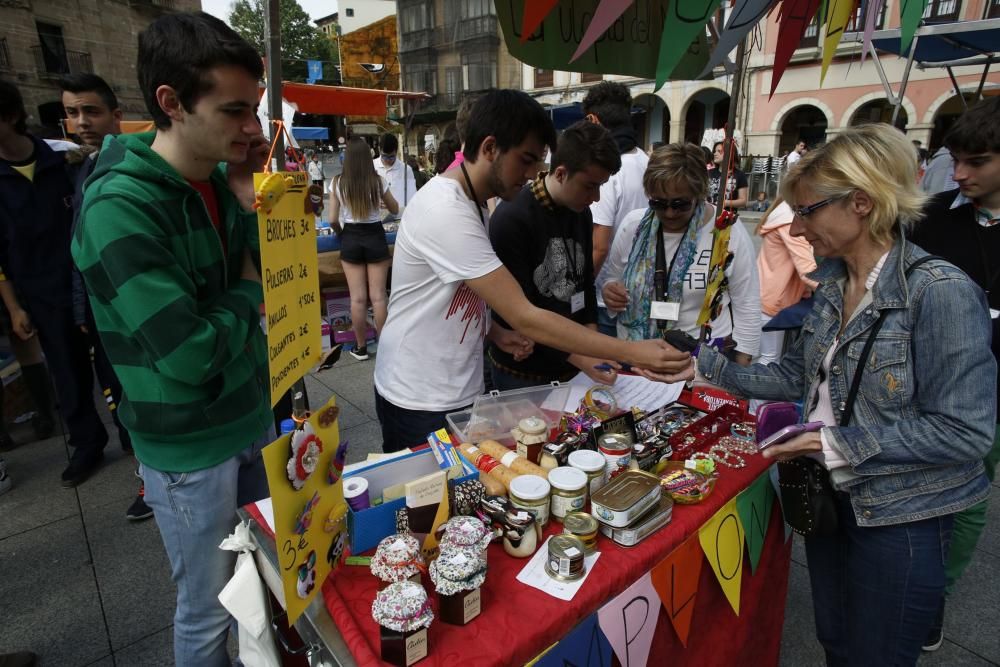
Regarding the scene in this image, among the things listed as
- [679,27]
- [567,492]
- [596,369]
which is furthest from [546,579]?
[679,27]

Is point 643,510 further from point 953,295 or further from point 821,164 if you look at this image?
point 821,164

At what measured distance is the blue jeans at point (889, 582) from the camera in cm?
132

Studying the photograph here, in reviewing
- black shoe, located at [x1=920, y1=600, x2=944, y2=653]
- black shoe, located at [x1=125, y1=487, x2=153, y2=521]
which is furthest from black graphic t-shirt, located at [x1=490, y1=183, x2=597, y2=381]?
black shoe, located at [x1=125, y1=487, x2=153, y2=521]

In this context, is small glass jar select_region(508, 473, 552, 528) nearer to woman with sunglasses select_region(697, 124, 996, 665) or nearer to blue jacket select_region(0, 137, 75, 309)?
woman with sunglasses select_region(697, 124, 996, 665)

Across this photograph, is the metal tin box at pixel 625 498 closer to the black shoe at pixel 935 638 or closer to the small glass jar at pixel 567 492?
the small glass jar at pixel 567 492

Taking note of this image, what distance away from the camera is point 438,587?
101cm

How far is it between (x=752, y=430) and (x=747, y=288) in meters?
0.78

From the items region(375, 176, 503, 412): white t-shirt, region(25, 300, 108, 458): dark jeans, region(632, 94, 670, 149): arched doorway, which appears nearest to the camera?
region(375, 176, 503, 412): white t-shirt

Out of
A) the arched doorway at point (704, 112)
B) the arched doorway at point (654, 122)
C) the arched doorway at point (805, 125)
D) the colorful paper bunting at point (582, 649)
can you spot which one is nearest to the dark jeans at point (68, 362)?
the colorful paper bunting at point (582, 649)

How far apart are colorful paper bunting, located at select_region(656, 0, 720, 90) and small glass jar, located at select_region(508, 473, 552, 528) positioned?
115cm

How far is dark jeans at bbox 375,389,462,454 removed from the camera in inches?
70.7

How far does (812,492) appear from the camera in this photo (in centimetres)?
142

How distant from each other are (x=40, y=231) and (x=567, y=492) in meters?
3.25

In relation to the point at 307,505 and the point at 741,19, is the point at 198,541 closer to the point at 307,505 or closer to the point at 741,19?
the point at 307,505
